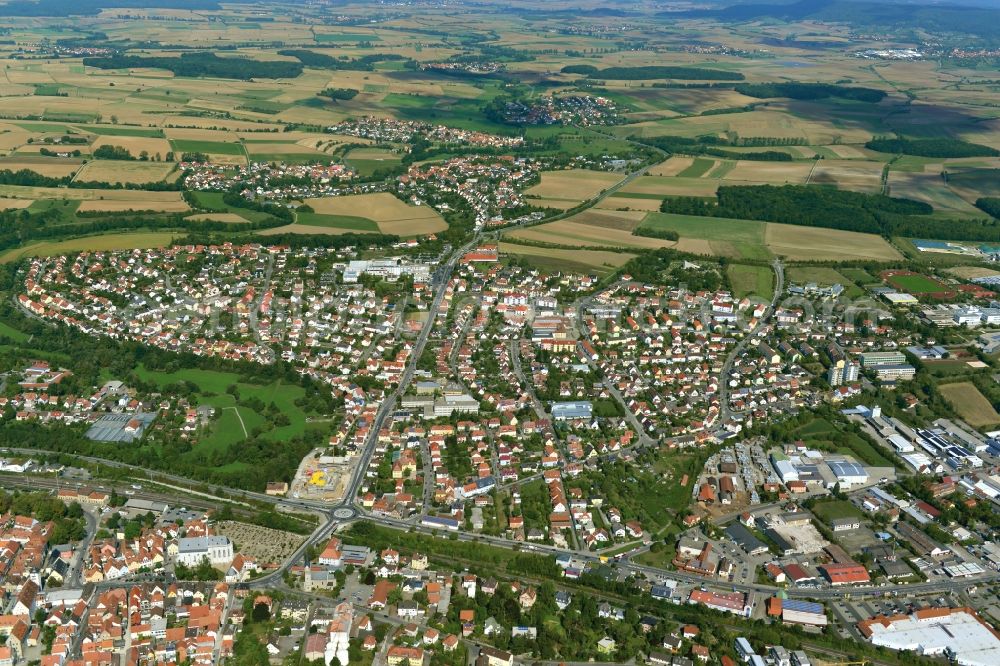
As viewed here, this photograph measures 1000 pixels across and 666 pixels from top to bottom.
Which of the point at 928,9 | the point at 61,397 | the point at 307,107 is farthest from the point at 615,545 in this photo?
the point at 928,9

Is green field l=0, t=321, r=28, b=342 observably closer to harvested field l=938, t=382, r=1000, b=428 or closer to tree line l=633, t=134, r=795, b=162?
harvested field l=938, t=382, r=1000, b=428

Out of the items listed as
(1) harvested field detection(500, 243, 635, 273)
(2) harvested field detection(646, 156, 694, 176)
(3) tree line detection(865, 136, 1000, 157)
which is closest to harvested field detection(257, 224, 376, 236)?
(1) harvested field detection(500, 243, 635, 273)

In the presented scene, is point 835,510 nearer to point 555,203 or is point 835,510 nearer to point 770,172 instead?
point 555,203

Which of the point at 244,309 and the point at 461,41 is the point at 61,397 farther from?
the point at 461,41

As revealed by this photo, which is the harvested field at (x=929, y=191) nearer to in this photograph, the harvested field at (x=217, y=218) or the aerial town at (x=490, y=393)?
the aerial town at (x=490, y=393)

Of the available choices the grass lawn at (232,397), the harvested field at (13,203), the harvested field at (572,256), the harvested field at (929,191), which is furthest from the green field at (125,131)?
the harvested field at (929,191)

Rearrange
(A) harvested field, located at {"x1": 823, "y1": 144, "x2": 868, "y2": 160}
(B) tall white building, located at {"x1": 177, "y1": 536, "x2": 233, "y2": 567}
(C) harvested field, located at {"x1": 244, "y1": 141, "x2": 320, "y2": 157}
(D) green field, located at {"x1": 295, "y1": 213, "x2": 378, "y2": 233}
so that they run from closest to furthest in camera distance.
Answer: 1. (B) tall white building, located at {"x1": 177, "y1": 536, "x2": 233, "y2": 567}
2. (D) green field, located at {"x1": 295, "y1": 213, "x2": 378, "y2": 233}
3. (C) harvested field, located at {"x1": 244, "y1": 141, "x2": 320, "y2": 157}
4. (A) harvested field, located at {"x1": 823, "y1": 144, "x2": 868, "y2": 160}

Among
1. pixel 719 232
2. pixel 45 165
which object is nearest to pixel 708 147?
pixel 719 232
